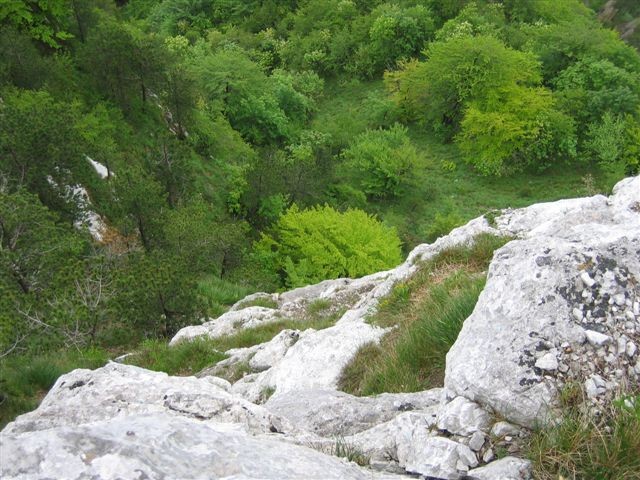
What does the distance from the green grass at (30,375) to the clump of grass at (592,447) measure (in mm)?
8164

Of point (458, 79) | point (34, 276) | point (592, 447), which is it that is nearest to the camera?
point (592, 447)

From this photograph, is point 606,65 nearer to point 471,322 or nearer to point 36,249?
point 36,249

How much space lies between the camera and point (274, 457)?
3248mm

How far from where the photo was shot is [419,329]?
6.46 metres

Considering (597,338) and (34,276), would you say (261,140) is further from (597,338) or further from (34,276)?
(597,338)

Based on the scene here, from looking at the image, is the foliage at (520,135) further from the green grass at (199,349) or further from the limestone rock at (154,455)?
the limestone rock at (154,455)

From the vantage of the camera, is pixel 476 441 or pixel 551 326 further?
pixel 551 326

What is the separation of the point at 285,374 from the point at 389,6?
46788 mm

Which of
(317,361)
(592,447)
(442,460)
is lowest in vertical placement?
(317,361)

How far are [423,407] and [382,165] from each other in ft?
101

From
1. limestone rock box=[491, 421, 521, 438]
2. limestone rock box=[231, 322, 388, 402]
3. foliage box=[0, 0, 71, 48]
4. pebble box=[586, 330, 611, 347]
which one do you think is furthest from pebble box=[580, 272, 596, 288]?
foliage box=[0, 0, 71, 48]

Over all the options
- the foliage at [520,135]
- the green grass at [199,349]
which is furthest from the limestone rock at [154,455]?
the foliage at [520,135]

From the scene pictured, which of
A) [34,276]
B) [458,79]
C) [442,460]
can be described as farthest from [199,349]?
[458,79]

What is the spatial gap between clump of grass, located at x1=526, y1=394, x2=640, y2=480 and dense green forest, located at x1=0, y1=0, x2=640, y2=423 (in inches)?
334
